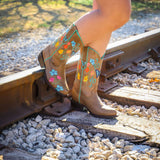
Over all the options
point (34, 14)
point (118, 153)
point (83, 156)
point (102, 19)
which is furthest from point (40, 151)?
point (34, 14)

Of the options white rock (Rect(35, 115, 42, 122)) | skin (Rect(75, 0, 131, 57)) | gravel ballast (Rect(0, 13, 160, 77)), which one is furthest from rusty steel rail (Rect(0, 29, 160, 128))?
skin (Rect(75, 0, 131, 57))

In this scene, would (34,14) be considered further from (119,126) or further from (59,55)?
(119,126)

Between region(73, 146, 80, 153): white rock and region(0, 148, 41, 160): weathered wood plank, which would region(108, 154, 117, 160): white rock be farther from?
region(0, 148, 41, 160): weathered wood plank

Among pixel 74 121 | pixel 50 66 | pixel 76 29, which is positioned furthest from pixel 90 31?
pixel 74 121

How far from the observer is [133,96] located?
2648mm

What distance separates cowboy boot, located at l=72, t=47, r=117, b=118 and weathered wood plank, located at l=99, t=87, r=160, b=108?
0.43 meters

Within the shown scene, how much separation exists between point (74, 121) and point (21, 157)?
0.62m

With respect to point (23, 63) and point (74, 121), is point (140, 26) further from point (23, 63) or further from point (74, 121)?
point (74, 121)

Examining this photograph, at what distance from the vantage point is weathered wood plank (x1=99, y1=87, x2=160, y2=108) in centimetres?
254

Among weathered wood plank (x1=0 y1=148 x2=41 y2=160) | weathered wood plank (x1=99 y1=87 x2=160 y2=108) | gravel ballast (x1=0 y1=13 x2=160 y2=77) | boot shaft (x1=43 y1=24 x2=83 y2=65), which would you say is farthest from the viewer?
gravel ballast (x1=0 y1=13 x2=160 y2=77)

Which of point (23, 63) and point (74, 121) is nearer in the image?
point (74, 121)

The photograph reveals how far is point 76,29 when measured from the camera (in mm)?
2020

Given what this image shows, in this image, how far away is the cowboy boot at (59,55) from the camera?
205 cm

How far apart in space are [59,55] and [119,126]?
76cm
